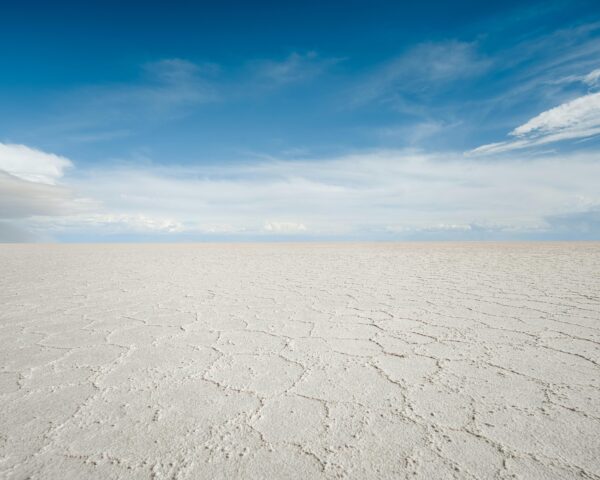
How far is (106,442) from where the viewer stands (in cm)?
124

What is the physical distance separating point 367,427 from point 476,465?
37 centimetres

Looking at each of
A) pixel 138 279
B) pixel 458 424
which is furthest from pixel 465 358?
pixel 138 279

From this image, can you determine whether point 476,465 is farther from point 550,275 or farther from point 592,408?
point 550,275

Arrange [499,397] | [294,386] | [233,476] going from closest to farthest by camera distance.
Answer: [233,476] < [499,397] < [294,386]

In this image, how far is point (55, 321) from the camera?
9.60 feet

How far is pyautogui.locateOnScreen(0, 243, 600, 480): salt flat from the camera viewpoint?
1.13 meters

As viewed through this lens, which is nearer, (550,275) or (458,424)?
(458,424)

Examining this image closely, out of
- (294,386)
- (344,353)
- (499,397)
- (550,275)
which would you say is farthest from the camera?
(550,275)

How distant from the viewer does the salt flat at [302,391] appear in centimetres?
113

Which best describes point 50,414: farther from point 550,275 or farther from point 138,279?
point 550,275

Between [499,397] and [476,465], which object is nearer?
[476,465]

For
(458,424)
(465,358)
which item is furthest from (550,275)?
(458,424)

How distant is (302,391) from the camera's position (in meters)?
1.62

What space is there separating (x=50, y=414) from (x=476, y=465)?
1607 mm
